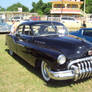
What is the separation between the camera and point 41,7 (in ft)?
275

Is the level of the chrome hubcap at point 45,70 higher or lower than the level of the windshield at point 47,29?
lower

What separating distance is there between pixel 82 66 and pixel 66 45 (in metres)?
0.71

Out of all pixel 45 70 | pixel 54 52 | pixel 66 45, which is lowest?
pixel 45 70

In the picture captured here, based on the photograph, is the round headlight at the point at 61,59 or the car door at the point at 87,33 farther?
the car door at the point at 87,33

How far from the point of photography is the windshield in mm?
5568

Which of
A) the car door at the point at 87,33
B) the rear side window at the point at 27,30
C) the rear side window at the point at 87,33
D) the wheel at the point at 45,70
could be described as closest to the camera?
the wheel at the point at 45,70

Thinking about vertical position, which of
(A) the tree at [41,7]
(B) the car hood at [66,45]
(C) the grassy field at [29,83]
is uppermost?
(A) the tree at [41,7]

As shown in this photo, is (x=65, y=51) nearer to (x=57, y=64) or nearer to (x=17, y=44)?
(x=57, y=64)

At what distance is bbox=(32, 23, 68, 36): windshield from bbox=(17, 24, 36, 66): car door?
21cm

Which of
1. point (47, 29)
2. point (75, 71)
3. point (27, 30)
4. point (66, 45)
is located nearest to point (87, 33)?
point (47, 29)

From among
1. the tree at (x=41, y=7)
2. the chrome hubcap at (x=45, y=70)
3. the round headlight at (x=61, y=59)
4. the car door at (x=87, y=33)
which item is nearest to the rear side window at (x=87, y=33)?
the car door at (x=87, y=33)

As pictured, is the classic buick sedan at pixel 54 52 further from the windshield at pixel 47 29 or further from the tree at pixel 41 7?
the tree at pixel 41 7

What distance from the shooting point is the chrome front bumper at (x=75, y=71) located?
160 inches

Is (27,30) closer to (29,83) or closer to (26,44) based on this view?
(26,44)
